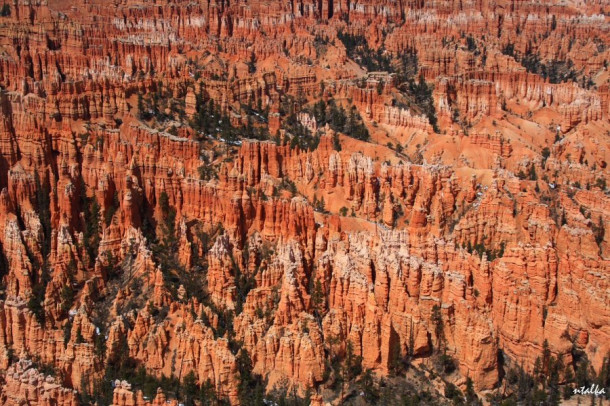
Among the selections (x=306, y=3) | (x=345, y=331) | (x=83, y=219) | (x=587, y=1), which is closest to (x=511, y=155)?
(x=345, y=331)

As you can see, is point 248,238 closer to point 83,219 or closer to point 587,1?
point 83,219

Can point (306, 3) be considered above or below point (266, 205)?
above

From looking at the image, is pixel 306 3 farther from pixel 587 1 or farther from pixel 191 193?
pixel 191 193

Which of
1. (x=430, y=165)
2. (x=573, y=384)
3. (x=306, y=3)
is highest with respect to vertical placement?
(x=306, y=3)

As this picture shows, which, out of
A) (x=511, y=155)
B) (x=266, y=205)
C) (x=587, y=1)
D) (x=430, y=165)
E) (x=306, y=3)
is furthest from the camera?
(x=587, y=1)

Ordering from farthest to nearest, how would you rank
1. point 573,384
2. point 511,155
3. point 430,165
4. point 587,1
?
point 587,1, point 511,155, point 430,165, point 573,384

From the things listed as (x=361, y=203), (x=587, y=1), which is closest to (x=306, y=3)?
(x=587, y=1)

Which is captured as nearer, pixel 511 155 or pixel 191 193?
pixel 191 193
